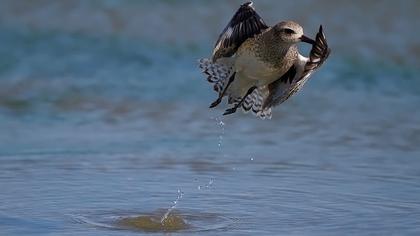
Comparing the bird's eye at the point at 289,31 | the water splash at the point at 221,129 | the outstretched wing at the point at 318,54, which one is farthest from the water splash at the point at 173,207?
the water splash at the point at 221,129

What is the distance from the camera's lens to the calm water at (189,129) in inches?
235

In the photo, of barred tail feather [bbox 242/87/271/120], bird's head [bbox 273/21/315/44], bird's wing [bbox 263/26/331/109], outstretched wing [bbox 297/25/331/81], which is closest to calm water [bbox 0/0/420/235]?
barred tail feather [bbox 242/87/271/120]

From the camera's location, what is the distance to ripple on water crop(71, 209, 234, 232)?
5723mm

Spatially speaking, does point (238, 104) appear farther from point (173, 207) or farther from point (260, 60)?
point (173, 207)

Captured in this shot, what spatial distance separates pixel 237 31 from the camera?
602cm

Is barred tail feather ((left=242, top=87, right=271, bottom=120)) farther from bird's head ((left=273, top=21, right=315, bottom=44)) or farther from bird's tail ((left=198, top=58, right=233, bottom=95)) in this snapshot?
bird's head ((left=273, top=21, right=315, bottom=44))

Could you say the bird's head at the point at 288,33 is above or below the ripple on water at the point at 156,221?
above

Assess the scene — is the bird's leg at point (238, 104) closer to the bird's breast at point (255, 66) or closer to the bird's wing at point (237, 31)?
the bird's breast at point (255, 66)

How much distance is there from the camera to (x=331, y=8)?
37.4ft

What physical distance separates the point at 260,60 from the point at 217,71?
30 cm

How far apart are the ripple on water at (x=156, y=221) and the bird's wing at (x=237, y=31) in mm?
827

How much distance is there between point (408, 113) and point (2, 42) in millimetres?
3856

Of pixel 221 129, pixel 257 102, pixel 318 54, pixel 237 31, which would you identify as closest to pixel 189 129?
pixel 221 129

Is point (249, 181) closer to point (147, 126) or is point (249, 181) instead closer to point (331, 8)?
point (147, 126)
